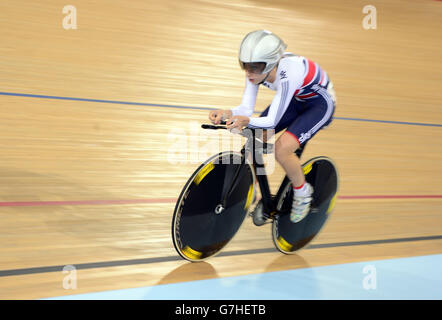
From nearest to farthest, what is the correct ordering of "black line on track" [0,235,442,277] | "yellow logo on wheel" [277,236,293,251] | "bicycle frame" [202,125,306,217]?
"black line on track" [0,235,442,277], "bicycle frame" [202,125,306,217], "yellow logo on wheel" [277,236,293,251]

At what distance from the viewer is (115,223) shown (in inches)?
106

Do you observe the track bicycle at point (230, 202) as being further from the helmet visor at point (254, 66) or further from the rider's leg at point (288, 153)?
the helmet visor at point (254, 66)

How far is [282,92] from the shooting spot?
2166 mm

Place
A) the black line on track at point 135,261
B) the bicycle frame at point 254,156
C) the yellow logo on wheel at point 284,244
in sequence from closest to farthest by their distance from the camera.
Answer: the black line on track at point 135,261 < the bicycle frame at point 254,156 < the yellow logo on wheel at point 284,244

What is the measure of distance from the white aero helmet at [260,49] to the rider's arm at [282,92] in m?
0.10

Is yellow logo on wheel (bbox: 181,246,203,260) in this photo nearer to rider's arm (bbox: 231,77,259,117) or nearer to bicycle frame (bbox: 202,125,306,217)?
bicycle frame (bbox: 202,125,306,217)

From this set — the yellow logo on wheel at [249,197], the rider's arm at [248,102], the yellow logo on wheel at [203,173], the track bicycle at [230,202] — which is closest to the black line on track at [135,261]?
the track bicycle at [230,202]

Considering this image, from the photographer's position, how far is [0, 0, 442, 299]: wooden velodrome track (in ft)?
8.01

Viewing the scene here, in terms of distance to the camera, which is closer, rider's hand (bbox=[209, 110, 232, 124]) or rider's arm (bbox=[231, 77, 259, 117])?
rider's hand (bbox=[209, 110, 232, 124])

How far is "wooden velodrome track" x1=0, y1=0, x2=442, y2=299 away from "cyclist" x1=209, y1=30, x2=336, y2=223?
0.50m

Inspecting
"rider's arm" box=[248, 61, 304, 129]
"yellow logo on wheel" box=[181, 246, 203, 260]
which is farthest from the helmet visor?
"yellow logo on wheel" box=[181, 246, 203, 260]

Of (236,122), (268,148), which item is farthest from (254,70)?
(268,148)

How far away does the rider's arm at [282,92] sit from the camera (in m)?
2.13
